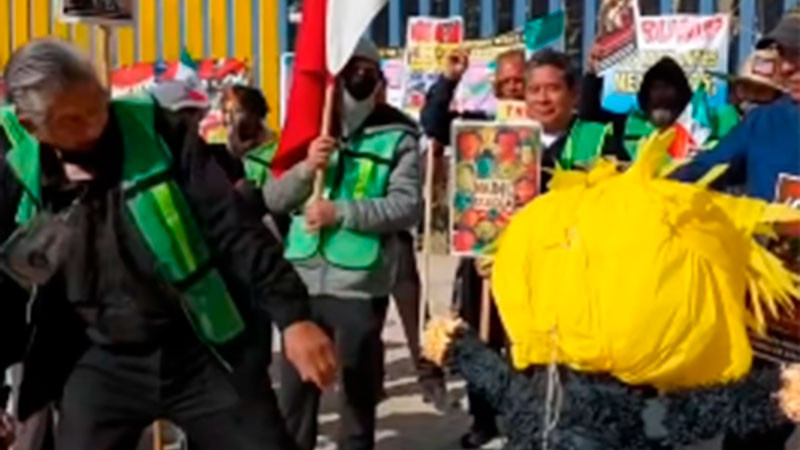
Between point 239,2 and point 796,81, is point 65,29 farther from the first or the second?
point 796,81

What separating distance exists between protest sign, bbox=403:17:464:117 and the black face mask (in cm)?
671

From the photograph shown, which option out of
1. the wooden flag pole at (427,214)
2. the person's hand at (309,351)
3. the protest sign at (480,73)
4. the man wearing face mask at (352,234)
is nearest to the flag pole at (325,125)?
the man wearing face mask at (352,234)

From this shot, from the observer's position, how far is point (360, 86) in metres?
5.51

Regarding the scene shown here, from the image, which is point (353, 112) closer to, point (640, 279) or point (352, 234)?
point (352, 234)

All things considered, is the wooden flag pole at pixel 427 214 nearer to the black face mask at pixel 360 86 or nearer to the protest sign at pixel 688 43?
the black face mask at pixel 360 86

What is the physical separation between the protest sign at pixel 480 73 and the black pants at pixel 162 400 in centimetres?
804

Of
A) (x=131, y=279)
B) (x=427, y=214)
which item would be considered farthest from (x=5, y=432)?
(x=427, y=214)

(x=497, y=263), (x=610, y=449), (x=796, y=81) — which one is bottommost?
(x=610, y=449)

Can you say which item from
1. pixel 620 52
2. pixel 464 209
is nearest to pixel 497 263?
pixel 464 209

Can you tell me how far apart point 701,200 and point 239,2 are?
14047 mm

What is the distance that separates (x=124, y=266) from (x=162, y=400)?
341 millimetres

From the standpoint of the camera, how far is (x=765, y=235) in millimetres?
3422

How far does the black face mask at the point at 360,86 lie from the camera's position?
5.49 meters

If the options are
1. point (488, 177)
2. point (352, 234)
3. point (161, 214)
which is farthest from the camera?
point (488, 177)
